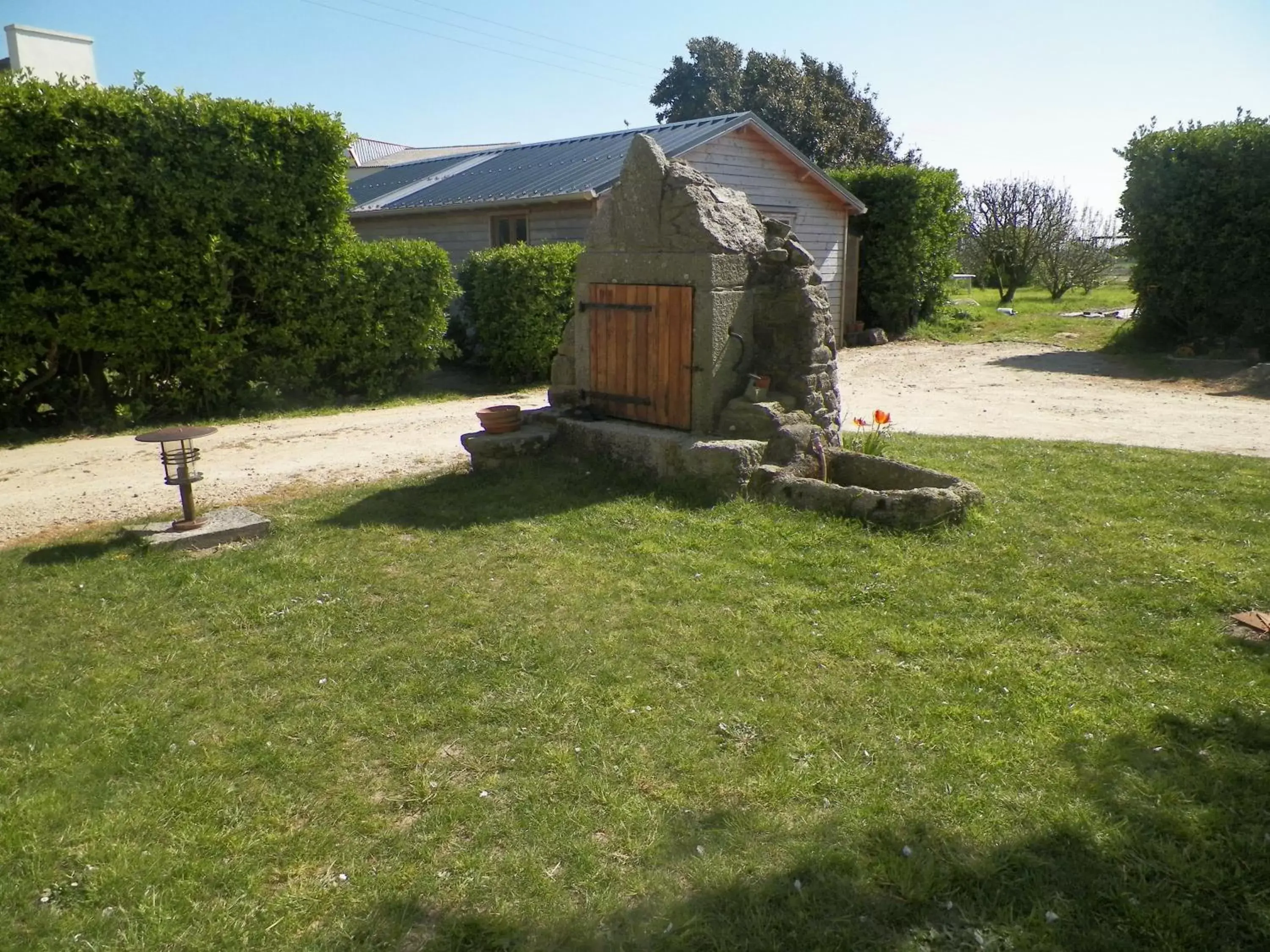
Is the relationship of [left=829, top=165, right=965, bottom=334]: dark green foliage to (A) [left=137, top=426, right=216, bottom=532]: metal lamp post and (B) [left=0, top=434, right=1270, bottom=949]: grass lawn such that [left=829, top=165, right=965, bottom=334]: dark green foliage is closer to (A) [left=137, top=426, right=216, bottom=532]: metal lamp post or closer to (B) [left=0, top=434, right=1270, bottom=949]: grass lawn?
(B) [left=0, top=434, right=1270, bottom=949]: grass lawn

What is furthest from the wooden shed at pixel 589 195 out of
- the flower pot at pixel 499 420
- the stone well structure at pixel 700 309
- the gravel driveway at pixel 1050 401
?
the flower pot at pixel 499 420

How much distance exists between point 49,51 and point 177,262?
19.0 meters

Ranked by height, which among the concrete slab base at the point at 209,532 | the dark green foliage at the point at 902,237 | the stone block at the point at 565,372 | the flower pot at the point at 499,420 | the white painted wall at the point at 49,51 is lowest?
the concrete slab base at the point at 209,532

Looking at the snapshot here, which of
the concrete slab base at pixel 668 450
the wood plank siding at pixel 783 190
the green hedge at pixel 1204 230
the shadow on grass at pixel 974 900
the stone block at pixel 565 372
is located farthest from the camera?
the wood plank siding at pixel 783 190

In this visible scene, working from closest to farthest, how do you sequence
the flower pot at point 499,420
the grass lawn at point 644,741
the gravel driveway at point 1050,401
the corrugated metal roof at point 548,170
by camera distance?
the grass lawn at point 644,741 → the flower pot at point 499,420 → the gravel driveway at point 1050,401 → the corrugated metal roof at point 548,170

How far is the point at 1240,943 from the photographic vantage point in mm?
2602

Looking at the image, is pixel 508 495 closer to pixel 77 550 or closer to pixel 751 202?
pixel 77 550

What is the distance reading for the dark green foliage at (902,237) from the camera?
61.9 feet

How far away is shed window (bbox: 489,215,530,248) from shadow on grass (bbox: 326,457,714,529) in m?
9.54

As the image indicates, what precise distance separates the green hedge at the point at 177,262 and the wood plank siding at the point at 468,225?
Result: 151 inches

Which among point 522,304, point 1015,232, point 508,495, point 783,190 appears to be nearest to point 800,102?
point 1015,232

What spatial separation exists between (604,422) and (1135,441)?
546cm

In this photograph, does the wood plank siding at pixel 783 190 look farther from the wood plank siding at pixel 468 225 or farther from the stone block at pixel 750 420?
the stone block at pixel 750 420

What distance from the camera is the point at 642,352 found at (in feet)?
25.2
